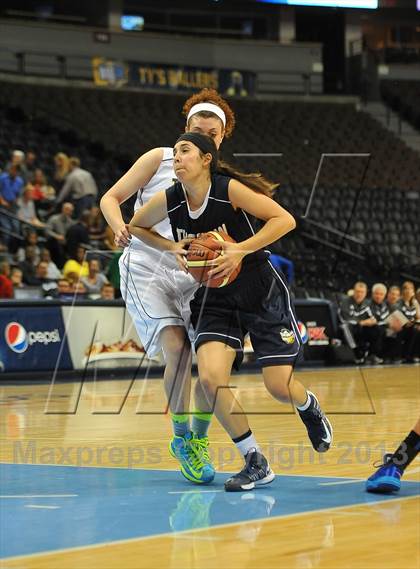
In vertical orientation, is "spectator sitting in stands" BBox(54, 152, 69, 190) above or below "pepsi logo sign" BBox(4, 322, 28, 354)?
above

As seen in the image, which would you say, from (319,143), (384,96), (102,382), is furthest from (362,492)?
(384,96)

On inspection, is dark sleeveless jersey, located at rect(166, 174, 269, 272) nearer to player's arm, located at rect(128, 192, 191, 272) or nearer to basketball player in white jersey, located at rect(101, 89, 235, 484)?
player's arm, located at rect(128, 192, 191, 272)

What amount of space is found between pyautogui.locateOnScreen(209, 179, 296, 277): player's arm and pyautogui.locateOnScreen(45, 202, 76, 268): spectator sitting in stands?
34.8 ft

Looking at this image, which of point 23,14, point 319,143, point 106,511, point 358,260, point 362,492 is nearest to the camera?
point 106,511

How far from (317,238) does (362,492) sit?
53.7ft

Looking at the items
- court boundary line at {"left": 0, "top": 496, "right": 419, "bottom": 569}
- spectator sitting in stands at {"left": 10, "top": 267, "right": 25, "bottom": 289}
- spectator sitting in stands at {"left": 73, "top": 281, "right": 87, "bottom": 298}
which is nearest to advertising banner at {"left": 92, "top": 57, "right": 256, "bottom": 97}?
spectator sitting in stands at {"left": 10, "top": 267, "right": 25, "bottom": 289}

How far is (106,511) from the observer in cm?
468

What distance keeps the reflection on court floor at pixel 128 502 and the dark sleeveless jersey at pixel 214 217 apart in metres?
1.12

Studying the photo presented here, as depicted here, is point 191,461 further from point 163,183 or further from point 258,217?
point 163,183

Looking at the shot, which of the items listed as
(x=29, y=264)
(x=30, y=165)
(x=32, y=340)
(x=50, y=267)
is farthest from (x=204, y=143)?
(x=30, y=165)

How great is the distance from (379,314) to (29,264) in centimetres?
525

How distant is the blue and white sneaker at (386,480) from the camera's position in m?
5.04

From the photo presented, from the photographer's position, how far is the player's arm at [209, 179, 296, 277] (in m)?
5.27

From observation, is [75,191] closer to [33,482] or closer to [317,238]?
[317,238]
